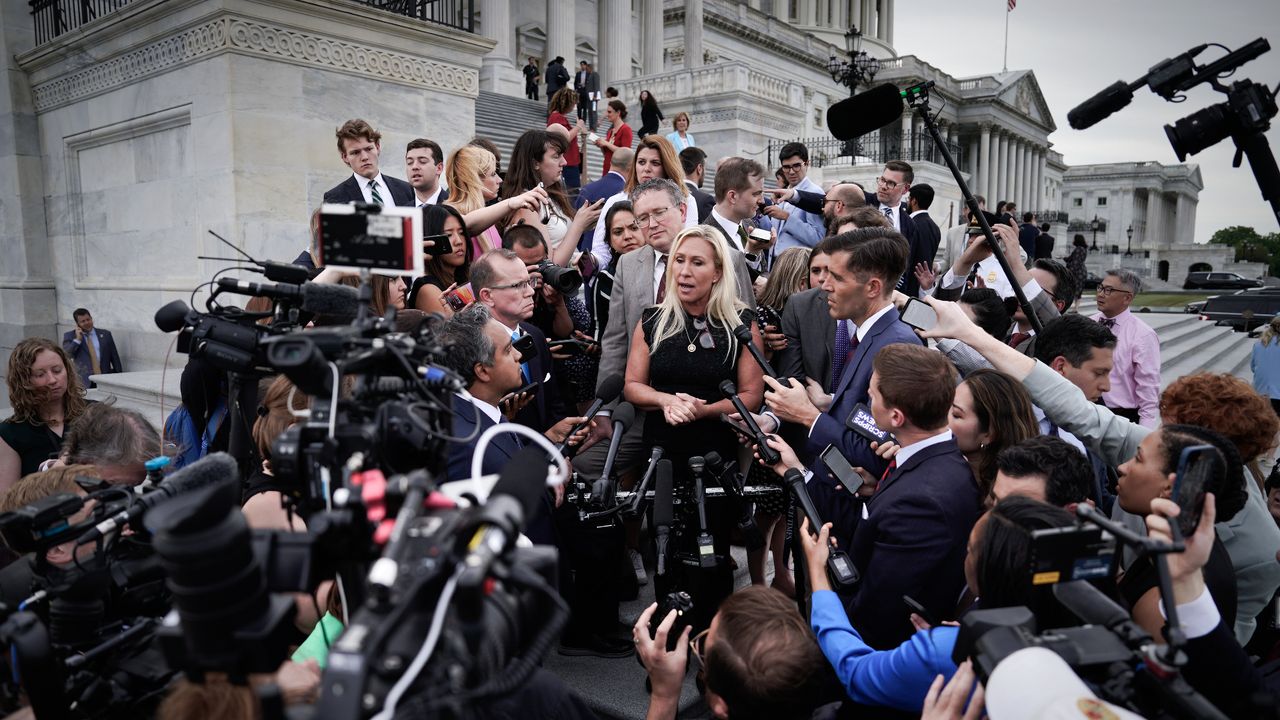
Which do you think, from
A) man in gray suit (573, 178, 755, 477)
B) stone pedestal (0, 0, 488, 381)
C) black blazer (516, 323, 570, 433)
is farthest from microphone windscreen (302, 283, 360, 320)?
stone pedestal (0, 0, 488, 381)

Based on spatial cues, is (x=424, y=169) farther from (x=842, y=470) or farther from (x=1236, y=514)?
(x=1236, y=514)

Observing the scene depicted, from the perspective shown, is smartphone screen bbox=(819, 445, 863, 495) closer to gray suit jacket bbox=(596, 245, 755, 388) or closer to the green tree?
gray suit jacket bbox=(596, 245, 755, 388)

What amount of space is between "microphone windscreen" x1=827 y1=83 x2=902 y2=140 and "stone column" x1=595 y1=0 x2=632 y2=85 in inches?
989

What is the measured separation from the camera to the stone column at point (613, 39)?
2709cm

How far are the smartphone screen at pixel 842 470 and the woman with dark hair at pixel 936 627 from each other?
0.92 ft

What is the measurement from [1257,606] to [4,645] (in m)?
3.97

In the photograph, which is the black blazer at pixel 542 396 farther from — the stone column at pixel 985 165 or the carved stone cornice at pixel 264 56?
the stone column at pixel 985 165

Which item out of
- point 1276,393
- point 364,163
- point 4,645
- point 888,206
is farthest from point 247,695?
point 1276,393

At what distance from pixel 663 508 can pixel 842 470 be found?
776mm

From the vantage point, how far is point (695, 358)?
13.4 ft

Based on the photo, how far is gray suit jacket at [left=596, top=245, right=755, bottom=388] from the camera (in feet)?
15.4

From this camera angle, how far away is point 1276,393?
25.5 feet

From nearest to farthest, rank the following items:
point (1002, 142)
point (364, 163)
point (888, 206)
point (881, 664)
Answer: point (881, 664) → point (364, 163) → point (888, 206) → point (1002, 142)

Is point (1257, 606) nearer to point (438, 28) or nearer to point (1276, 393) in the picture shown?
point (1276, 393)
